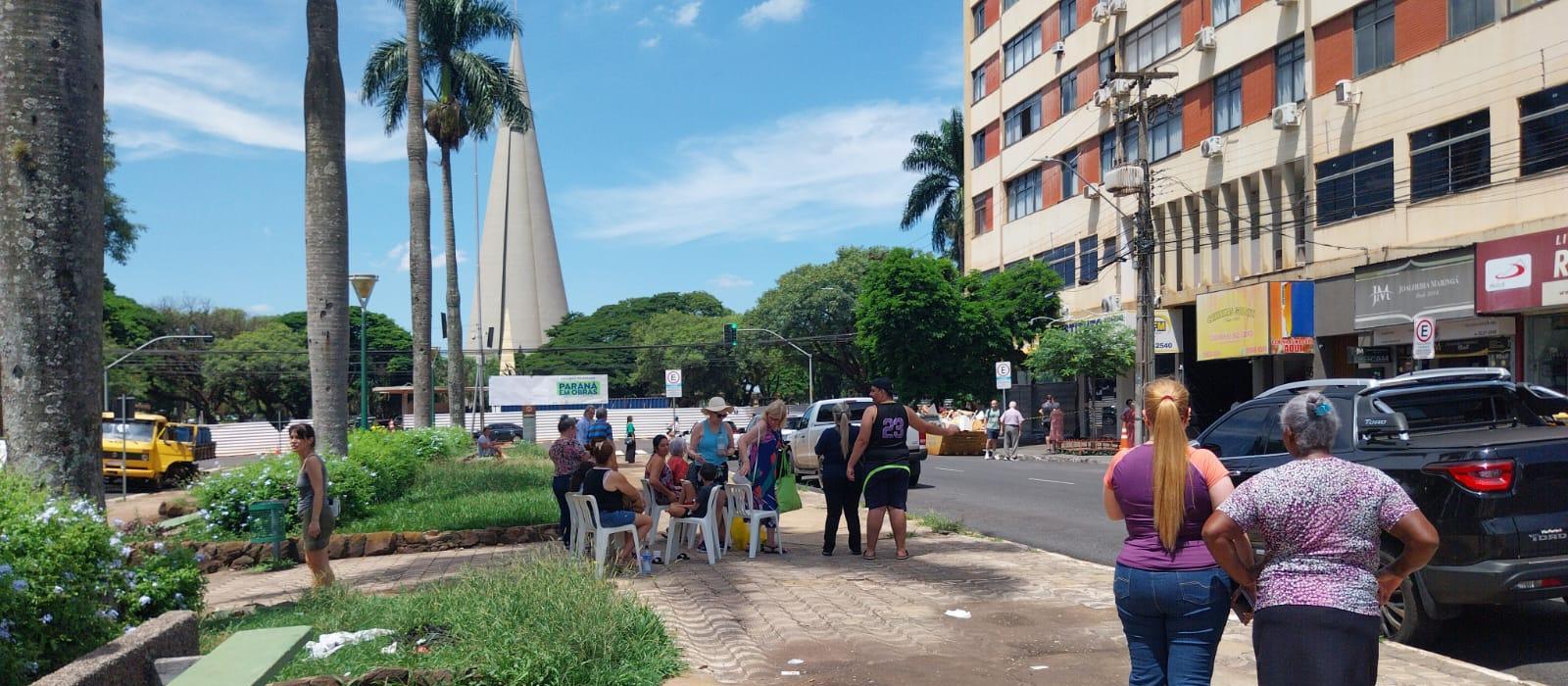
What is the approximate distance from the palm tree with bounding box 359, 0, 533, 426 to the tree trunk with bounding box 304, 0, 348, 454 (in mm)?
15416

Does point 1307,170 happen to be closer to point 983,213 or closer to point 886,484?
point 983,213

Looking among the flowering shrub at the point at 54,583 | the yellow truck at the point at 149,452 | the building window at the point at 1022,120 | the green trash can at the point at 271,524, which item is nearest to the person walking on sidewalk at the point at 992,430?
the building window at the point at 1022,120

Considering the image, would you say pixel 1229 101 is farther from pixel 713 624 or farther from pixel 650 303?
pixel 650 303

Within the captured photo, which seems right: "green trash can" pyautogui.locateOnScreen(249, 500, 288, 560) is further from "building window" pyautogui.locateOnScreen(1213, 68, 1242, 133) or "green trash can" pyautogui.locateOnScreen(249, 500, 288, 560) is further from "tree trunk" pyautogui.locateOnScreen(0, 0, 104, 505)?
"building window" pyautogui.locateOnScreen(1213, 68, 1242, 133)

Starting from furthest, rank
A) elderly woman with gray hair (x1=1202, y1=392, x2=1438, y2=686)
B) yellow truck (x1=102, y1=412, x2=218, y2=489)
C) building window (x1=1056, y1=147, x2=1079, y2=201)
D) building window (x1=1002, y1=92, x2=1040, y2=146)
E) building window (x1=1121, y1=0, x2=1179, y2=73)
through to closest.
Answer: building window (x1=1002, y1=92, x2=1040, y2=146) → building window (x1=1056, y1=147, x2=1079, y2=201) → building window (x1=1121, y1=0, x2=1179, y2=73) → yellow truck (x1=102, y1=412, x2=218, y2=489) → elderly woman with gray hair (x1=1202, y1=392, x2=1438, y2=686)

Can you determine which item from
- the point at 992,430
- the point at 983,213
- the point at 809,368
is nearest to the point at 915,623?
the point at 992,430

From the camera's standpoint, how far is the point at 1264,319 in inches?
1126

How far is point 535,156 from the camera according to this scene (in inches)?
3809

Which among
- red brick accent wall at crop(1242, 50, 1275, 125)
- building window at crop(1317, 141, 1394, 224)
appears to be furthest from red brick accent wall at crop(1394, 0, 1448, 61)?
red brick accent wall at crop(1242, 50, 1275, 125)

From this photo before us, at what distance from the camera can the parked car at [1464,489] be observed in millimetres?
6434

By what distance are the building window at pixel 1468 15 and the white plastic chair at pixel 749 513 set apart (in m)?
19.3

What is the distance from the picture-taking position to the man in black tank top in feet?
34.4

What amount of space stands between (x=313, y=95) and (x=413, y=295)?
1187 centimetres

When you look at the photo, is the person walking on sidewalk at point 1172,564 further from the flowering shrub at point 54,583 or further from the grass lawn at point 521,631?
the flowering shrub at point 54,583
